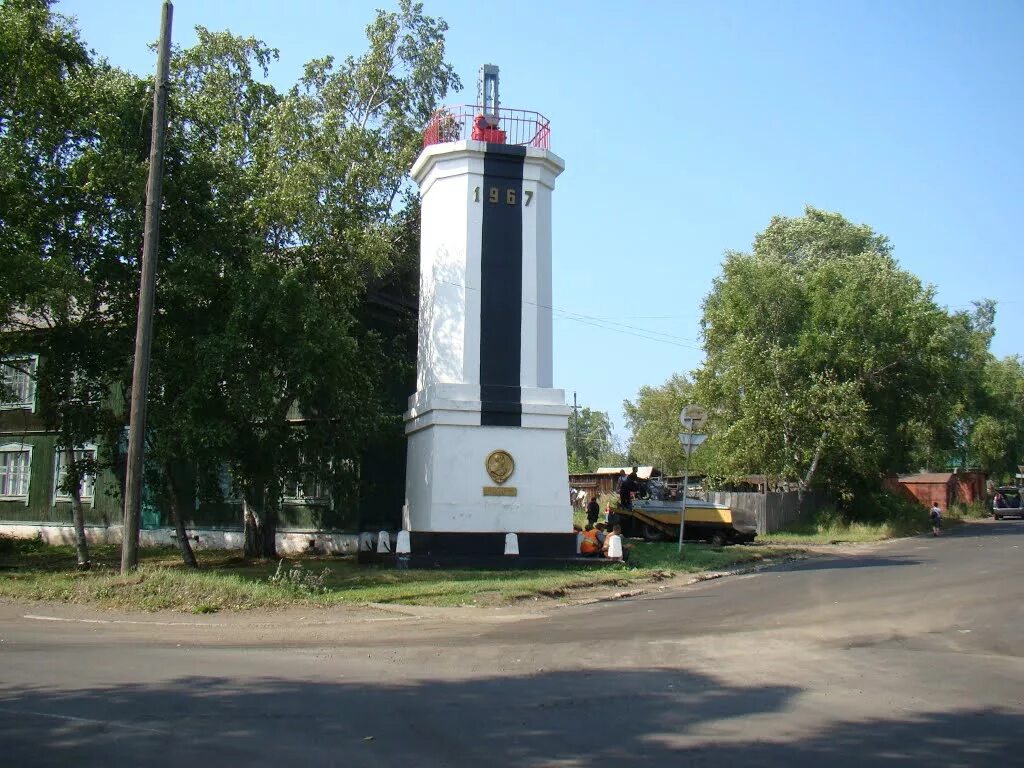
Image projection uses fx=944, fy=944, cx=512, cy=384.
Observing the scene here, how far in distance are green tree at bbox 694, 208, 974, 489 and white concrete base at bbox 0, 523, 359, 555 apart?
16.1 m

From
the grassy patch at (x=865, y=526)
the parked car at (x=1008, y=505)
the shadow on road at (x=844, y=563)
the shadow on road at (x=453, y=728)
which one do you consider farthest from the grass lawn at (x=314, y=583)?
the parked car at (x=1008, y=505)

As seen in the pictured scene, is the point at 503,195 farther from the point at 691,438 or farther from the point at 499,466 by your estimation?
the point at 691,438

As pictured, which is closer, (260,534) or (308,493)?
(260,534)

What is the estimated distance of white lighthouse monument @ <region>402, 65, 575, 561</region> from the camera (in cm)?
2050

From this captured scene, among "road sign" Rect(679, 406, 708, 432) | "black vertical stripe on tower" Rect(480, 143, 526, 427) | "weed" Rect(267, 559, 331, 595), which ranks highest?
"black vertical stripe on tower" Rect(480, 143, 526, 427)

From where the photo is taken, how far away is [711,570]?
20094mm

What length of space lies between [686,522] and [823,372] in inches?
474

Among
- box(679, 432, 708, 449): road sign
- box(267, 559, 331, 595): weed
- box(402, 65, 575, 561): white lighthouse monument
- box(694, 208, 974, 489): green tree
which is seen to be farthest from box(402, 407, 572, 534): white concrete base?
box(694, 208, 974, 489): green tree

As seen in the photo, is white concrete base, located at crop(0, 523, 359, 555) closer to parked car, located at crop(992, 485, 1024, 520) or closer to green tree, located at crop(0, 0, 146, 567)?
green tree, located at crop(0, 0, 146, 567)

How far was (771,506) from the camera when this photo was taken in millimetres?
33938

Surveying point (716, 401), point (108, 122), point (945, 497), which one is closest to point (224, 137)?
point (108, 122)

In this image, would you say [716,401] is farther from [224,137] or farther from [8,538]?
[8,538]

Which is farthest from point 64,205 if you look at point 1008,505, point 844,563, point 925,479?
point 925,479

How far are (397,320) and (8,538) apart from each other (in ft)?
45.0
